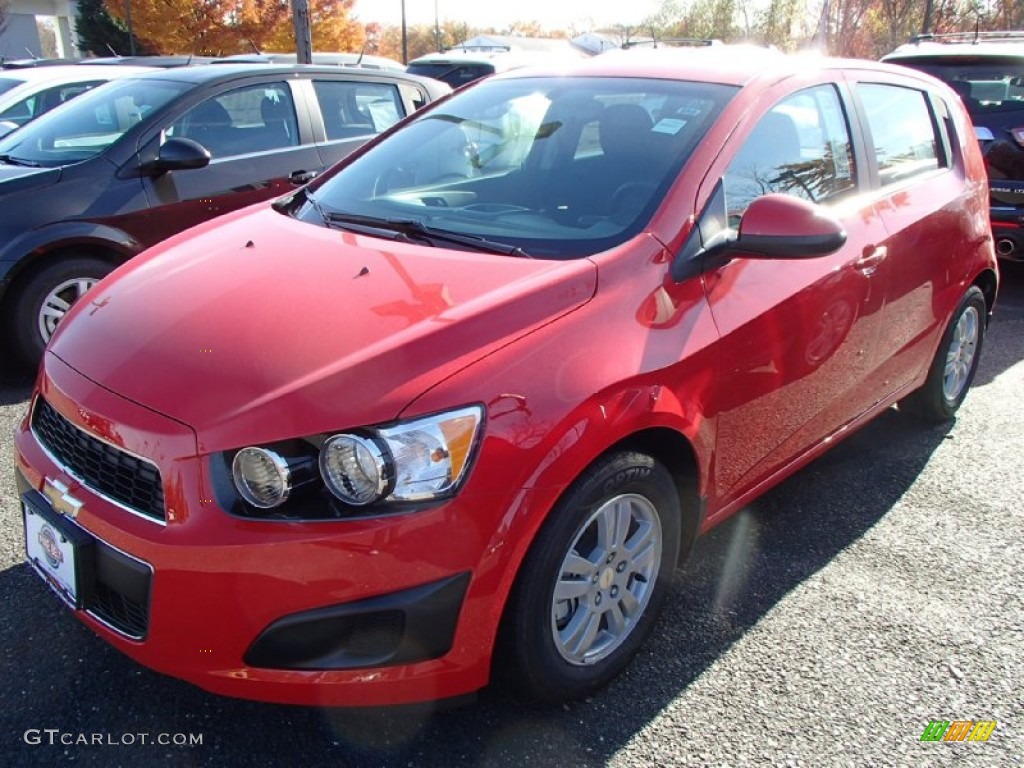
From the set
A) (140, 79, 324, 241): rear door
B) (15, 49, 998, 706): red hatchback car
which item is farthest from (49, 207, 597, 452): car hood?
(140, 79, 324, 241): rear door

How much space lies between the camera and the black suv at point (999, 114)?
243 inches

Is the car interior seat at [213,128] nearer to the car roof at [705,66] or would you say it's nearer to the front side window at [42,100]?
the car roof at [705,66]

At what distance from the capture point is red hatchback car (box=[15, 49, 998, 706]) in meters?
1.86

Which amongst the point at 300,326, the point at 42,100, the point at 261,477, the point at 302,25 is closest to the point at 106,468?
the point at 261,477

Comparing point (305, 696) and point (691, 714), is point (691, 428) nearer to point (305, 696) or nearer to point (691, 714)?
point (691, 714)

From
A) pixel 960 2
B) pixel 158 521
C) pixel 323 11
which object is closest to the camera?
pixel 158 521

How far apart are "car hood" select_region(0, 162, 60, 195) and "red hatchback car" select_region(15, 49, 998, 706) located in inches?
80.7

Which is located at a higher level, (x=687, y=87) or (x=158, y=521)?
(x=687, y=87)

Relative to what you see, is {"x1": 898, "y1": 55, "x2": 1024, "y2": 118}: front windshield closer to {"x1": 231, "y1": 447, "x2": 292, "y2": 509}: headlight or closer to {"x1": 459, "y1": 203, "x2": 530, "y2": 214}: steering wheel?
{"x1": 459, "y1": 203, "x2": 530, "y2": 214}: steering wheel

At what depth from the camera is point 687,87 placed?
286cm

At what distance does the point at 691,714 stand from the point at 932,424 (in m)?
2.56

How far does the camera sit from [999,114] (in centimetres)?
630

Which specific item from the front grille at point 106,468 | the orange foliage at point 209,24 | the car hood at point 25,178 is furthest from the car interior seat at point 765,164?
the orange foliage at point 209,24

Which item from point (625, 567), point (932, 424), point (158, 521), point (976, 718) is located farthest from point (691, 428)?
point (932, 424)
